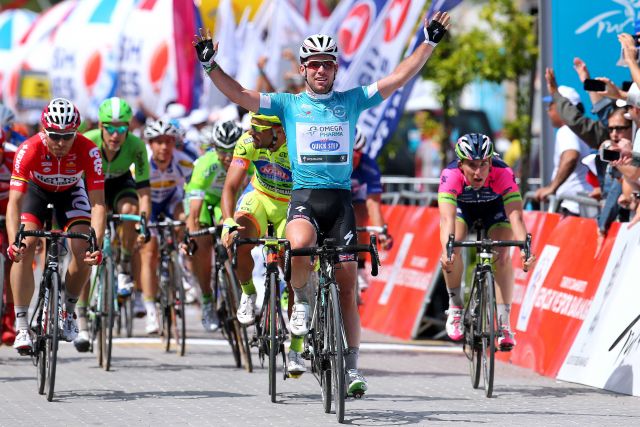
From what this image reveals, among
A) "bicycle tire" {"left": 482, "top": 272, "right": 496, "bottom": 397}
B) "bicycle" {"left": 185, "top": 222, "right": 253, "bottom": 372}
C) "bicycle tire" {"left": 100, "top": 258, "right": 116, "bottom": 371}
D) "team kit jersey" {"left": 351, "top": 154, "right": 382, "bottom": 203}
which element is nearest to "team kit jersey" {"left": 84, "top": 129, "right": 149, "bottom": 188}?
"bicycle" {"left": 185, "top": 222, "right": 253, "bottom": 372}

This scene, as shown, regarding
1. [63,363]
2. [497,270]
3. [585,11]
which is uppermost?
[585,11]

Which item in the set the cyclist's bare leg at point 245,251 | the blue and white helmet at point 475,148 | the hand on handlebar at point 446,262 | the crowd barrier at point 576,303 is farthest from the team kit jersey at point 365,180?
the blue and white helmet at point 475,148

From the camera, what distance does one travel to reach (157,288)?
1466 cm

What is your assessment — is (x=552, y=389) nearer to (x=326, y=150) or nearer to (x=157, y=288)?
(x=326, y=150)

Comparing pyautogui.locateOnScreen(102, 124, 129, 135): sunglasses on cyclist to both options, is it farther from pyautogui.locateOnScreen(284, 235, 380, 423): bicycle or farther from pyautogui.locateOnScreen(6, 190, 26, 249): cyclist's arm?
pyautogui.locateOnScreen(284, 235, 380, 423): bicycle

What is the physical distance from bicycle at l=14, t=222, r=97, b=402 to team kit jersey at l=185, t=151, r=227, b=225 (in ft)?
9.45

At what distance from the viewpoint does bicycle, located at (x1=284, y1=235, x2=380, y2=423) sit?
30.2ft

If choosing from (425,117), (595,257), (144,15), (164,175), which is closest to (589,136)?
(595,257)

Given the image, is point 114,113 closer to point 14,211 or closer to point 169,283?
point 169,283

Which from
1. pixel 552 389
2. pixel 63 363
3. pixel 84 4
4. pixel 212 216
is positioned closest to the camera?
pixel 552 389

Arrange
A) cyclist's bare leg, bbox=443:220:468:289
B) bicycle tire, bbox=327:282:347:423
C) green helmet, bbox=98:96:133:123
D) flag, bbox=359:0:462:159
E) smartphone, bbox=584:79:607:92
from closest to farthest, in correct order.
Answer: bicycle tire, bbox=327:282:347:423 → cyclist's bare leg, bbox=443:220:468:289 → smartphone, bbox=584:79:607:92 → green helmet, bbox=98:96:133:123 → flag, bbox=359:0:462:159

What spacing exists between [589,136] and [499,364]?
7.42 feet

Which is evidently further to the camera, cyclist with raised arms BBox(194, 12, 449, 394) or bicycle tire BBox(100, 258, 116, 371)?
bicycle tire BBox(100, 258, 116, 371)

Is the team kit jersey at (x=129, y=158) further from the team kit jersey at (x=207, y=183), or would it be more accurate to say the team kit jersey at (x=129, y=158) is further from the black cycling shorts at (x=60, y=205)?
the black cycling shorts at (x=60, y=205)
